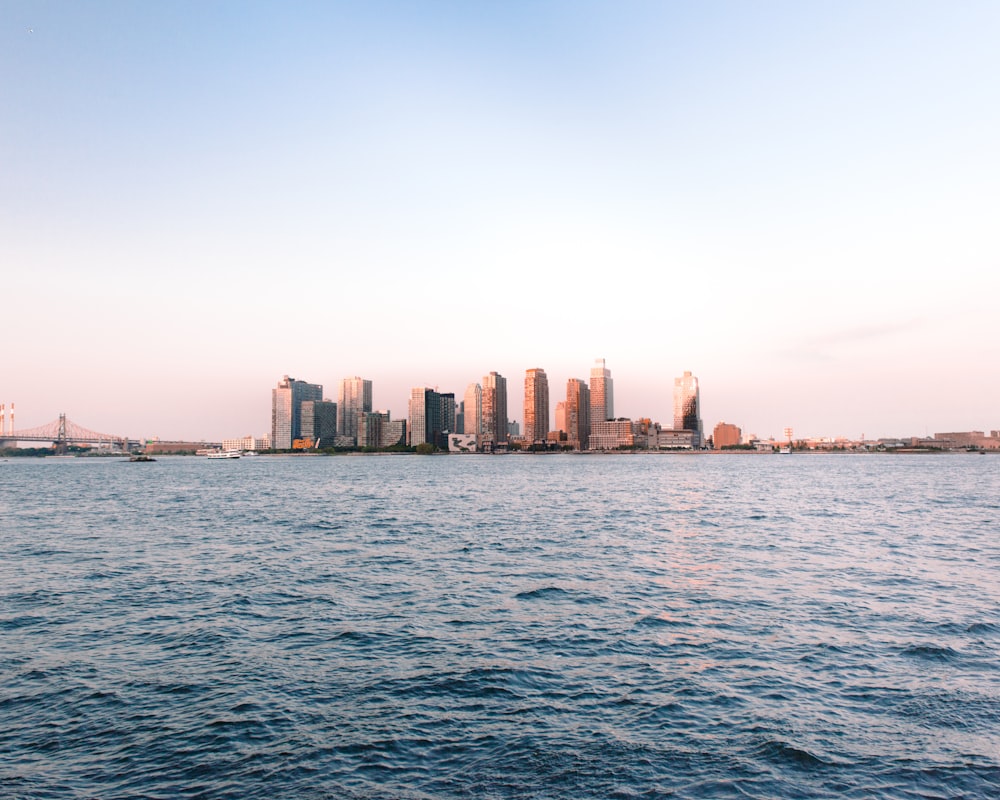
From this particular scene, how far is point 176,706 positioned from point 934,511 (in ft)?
290

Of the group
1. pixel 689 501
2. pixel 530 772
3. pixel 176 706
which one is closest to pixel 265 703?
pixel 176 706

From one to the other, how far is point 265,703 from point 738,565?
31703 millimetres

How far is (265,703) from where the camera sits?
20.0 m

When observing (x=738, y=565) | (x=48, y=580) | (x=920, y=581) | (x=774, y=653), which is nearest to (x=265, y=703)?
(x=774, y=653)

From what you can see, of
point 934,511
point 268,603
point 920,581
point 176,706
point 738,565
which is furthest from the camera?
point 934,511

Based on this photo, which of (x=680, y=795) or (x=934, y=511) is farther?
(x=934, y=511)

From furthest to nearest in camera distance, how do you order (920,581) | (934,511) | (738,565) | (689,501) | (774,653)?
1. (689,501)
2. (934,511)
3. (738,565)
4. (920,581)
5. (774,653)

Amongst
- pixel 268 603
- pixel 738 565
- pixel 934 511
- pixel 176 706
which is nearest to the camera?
pixel 176 706

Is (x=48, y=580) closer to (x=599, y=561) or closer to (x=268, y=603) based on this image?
(x=268, y=603)

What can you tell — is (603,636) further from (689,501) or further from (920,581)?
(689,501)

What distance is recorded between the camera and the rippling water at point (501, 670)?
15773 millimetres

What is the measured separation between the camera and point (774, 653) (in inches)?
955

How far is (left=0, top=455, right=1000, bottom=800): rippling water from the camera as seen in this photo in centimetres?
1577

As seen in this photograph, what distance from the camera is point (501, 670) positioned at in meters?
22.9
